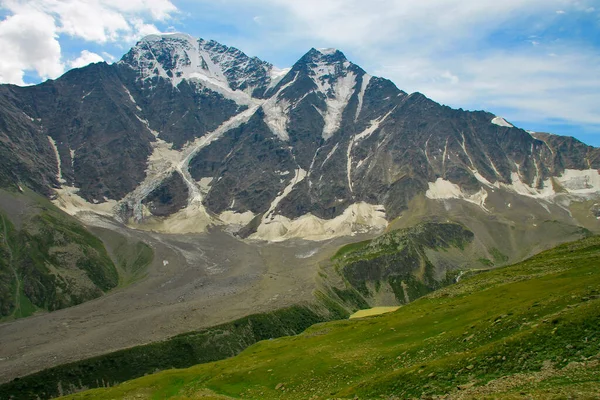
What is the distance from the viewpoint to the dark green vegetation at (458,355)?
29172mm

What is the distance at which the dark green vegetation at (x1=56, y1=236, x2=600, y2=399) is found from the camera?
1148 inches

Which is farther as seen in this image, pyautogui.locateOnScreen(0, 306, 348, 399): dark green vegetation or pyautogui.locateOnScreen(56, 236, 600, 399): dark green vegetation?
pyautogui.locateOnScreen(0, 306, 348, 399): dark green vegetation

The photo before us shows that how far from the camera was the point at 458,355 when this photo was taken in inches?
1391

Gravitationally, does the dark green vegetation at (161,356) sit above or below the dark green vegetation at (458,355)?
below

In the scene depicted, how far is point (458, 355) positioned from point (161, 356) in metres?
100

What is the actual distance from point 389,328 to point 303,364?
13.1m

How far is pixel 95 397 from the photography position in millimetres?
67625

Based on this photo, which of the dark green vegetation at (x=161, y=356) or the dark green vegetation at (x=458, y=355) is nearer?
the dark green vegetation at (x=458, y=355)

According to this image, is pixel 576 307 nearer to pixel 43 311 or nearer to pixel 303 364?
pixel 303 364

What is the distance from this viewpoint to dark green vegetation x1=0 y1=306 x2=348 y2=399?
326 feet

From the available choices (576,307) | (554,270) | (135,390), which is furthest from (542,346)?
(135,390)

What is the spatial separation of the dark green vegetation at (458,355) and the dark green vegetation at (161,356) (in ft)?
123

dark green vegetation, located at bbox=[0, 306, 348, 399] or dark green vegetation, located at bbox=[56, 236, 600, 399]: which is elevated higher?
dark green vegetation, located at bbox=[56, 236, 600, 399]

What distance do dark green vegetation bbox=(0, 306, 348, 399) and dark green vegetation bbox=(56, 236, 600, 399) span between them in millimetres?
37352
